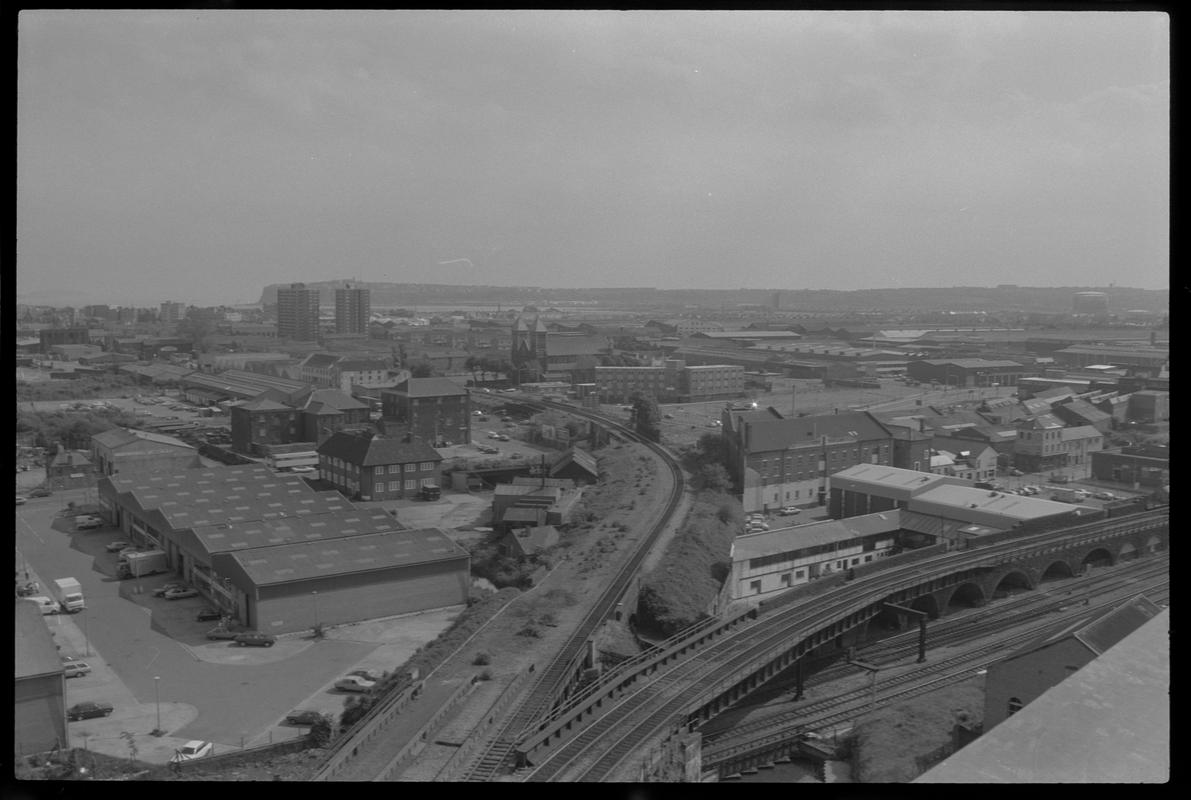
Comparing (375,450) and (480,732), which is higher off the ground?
(375,450)

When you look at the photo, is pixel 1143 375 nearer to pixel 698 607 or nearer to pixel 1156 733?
pixel 698 607

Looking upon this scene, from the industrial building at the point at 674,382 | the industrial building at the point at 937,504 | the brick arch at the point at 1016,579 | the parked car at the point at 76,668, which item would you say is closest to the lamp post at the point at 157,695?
the parked car at the point at 76,668

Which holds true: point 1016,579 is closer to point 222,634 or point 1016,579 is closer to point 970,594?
point 970,594

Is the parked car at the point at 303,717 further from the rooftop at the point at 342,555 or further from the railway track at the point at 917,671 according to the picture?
the railway track at the point at 917,671

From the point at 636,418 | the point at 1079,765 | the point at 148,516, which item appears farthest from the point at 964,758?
the point at 636,418

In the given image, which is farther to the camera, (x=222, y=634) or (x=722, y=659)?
(x=222, y=634)

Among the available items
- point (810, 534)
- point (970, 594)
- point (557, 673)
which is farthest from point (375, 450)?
point (970, 594)

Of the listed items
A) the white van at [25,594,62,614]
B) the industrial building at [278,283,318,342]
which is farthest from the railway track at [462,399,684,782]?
the white van at [25,594,62,614]
